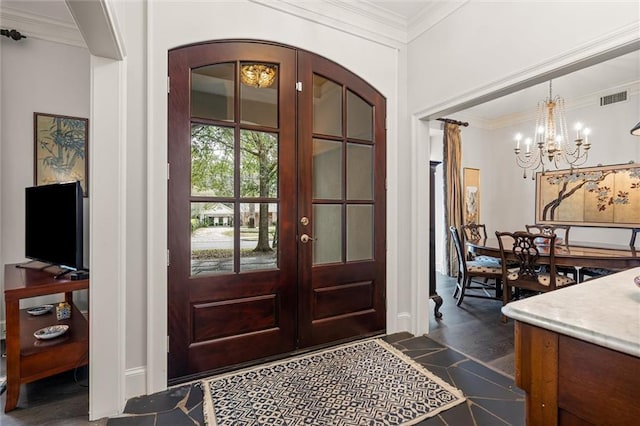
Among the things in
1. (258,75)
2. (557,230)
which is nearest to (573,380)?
(258,75)

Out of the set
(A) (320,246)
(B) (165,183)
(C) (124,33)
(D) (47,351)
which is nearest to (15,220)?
(D) (47,351)

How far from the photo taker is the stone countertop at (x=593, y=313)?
0.68 m

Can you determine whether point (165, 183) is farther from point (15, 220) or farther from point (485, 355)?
point (485, 355)

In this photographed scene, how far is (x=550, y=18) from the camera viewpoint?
1.87m

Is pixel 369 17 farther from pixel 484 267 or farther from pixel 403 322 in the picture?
pixel 484 267

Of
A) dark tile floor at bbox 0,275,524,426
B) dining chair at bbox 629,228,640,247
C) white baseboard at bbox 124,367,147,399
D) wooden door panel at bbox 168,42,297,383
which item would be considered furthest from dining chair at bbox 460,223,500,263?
white baseboard at bbox 124,367,147,399

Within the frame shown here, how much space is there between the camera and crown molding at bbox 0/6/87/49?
2.61 meters

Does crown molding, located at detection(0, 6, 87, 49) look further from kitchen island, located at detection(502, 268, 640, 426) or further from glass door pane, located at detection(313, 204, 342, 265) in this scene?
kitchen island, located at detection(502, 268, 640, 426)

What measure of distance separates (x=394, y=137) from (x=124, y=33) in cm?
228

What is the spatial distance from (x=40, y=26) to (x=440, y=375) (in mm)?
4599

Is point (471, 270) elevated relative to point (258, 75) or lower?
lower

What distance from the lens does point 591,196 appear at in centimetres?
452

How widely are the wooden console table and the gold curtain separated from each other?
518 cm

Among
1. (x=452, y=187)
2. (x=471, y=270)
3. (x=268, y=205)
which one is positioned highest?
(x=452, y=187)
